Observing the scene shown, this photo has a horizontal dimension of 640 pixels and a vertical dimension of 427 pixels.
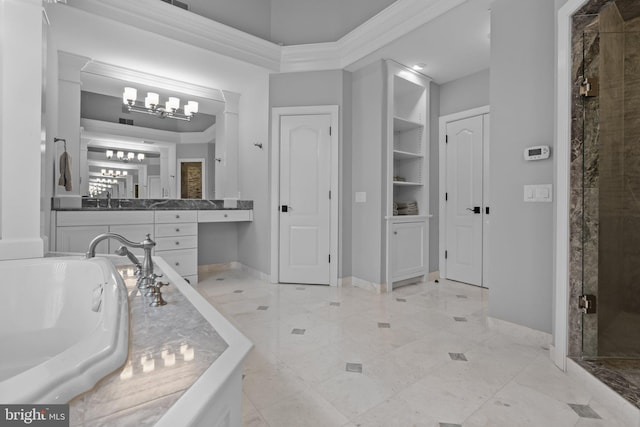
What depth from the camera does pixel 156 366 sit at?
0.77 meters

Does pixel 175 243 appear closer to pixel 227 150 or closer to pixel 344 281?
pixel 227 150

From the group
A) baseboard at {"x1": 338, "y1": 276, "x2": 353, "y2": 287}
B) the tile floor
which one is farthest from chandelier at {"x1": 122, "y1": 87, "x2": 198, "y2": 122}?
baseboard at {"x1": 338, "y1": 276, "x2": 353, "y2": 287}

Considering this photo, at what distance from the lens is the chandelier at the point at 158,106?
376 centimetres

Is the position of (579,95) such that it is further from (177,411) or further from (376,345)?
(177,411)

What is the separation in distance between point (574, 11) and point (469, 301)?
242 centimetres

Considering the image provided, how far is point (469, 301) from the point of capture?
10.3ft

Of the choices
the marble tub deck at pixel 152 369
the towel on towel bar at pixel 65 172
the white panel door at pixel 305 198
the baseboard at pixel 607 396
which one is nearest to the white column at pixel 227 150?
the white panel door at pixel 305 198

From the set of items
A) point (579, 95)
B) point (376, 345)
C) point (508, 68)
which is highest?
point (508, 68)

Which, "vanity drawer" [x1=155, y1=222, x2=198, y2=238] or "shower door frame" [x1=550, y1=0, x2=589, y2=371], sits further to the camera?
"vanity drawer" [x1=155, y1=222, x2=198, y2=238]

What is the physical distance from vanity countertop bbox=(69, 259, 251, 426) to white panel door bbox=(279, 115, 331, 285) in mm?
2559

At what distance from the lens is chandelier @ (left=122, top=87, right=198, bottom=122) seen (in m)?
3.76

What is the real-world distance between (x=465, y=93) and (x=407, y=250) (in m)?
2.01

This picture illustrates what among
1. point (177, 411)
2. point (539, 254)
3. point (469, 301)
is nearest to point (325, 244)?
point (469, 301)

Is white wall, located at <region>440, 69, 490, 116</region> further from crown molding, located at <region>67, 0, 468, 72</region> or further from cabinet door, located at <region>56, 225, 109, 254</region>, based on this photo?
cabinet door, located at <region>56, 225, 109, 254</region>
